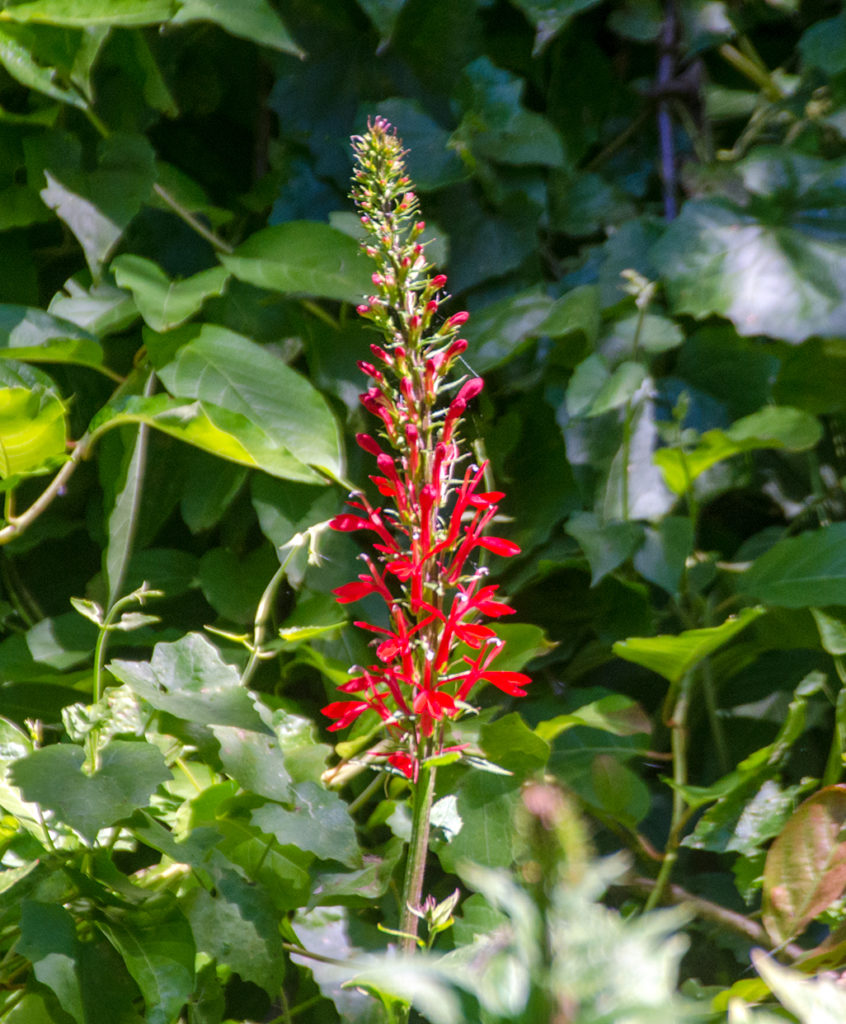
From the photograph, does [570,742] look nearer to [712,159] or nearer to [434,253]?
[434,253]

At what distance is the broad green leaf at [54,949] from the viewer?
0.52 metres

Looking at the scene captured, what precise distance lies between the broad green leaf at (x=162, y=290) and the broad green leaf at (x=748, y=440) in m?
0.39

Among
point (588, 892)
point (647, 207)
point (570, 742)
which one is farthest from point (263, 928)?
point (647, 207)

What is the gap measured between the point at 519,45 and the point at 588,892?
936 millimetres

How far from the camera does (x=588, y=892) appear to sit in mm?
228

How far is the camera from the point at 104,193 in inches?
30.0

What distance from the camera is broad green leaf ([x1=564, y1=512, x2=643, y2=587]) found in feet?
2.41

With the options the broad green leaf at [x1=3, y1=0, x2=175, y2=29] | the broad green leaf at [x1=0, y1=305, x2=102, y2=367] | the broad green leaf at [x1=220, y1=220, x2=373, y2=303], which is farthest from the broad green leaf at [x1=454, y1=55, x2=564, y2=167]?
the broad green leaf at [x1=0, y1=305, x2=102, y2=367]

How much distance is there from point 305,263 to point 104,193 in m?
0.18

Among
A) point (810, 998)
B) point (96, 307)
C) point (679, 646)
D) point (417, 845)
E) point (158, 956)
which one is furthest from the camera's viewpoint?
point (96, 307)

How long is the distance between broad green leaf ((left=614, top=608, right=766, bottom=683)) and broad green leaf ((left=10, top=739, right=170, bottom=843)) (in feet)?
1.12

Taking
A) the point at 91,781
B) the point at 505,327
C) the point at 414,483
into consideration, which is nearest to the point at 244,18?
the point at 505,327

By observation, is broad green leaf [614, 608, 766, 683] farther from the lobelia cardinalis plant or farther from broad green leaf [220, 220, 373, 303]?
broad green leaf [220, 220, 373, 303]

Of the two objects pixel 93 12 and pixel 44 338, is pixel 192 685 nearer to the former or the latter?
pixel 44 338
